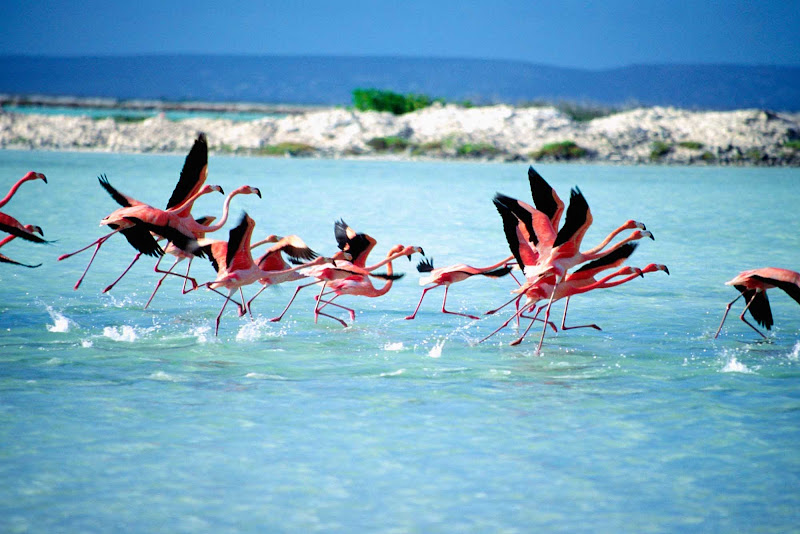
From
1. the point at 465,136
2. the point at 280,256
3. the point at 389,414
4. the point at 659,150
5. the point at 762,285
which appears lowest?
the point at 389,414

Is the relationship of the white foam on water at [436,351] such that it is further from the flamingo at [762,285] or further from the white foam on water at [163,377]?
the flamingo at [762,285]

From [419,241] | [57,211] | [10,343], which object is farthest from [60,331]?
[57,211]

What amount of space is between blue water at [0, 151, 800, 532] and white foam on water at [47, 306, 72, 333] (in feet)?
0.10

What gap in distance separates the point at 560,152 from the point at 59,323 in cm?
3272

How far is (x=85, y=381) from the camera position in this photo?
247 inches

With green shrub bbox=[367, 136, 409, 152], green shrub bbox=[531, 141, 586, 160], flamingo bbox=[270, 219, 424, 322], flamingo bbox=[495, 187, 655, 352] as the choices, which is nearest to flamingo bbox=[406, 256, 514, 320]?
flamingo bbox=[270, 219, 424, 322]

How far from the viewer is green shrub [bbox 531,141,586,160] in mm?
38906

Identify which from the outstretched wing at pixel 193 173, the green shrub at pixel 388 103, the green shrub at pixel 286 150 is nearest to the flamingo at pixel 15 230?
the outstretched wing at pixel 193 173

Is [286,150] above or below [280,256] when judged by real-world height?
above

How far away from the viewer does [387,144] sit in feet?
135

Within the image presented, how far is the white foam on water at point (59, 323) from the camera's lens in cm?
771

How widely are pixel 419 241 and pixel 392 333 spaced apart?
648 cm

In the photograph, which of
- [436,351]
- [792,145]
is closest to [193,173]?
[436,351]

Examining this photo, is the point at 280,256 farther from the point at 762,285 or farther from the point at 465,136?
the point at 465,136
